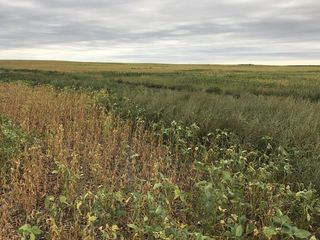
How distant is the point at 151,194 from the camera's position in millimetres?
3744

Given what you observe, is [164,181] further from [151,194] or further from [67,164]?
[67,164]

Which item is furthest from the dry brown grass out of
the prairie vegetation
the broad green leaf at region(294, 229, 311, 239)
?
Answer: the broad green leaf at region(294, 229, 311, 239)

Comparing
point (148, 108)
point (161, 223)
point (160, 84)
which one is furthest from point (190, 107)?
point (160, 84)

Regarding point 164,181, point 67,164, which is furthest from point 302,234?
point 67,164

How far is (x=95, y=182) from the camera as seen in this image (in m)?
4.47

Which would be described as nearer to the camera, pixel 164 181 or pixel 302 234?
pixel 302 234

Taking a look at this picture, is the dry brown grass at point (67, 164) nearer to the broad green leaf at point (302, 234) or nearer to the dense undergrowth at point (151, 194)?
the dense undergrowth at point (151, 194)

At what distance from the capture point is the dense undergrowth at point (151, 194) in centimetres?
308

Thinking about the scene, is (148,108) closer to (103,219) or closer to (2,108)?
(2,108)

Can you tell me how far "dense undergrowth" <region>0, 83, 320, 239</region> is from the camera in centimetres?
308

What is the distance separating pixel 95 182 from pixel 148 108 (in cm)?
434

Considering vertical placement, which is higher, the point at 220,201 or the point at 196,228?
the point at 220,201

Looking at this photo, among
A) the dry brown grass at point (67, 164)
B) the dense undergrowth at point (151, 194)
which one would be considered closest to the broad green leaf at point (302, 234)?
the dense undergrowth at point (151, 194)

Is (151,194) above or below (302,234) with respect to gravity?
below
